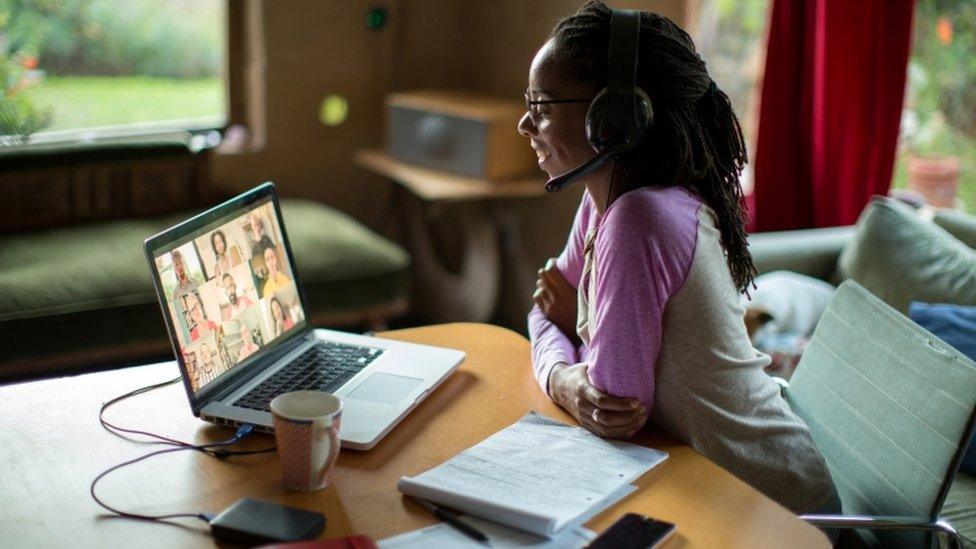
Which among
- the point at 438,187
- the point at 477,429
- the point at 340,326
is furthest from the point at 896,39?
the point at 477,429

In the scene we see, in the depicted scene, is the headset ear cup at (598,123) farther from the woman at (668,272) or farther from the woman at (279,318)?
the woman at (279,318)

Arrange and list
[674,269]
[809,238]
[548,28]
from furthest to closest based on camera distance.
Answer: [548,28], [809,238], [674,269]

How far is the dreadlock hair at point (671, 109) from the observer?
4.78 feet

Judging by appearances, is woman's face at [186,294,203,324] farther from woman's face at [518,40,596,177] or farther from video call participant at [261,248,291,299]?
woman's face at [518,40,596,177]

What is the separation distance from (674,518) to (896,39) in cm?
216

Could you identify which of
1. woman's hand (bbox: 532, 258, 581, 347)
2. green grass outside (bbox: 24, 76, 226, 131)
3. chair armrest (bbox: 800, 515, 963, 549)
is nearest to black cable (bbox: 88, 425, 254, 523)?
woman's hand (bbox: 532, 258, 581, 347)

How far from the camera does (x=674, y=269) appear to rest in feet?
4.62

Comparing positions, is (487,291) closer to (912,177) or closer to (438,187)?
(438,187)

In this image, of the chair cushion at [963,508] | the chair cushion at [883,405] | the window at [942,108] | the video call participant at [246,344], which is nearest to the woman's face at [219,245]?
the video call participant at [246,344]

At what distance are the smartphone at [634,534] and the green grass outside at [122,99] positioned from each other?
2821 millimetres

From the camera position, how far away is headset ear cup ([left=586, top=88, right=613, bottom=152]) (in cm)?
142

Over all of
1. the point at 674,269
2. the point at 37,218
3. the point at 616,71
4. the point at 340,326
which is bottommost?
the point at 340,326

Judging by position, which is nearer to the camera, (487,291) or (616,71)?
Answer: (616,71)

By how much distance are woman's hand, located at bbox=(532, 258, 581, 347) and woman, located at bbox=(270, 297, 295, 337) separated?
395 mm
